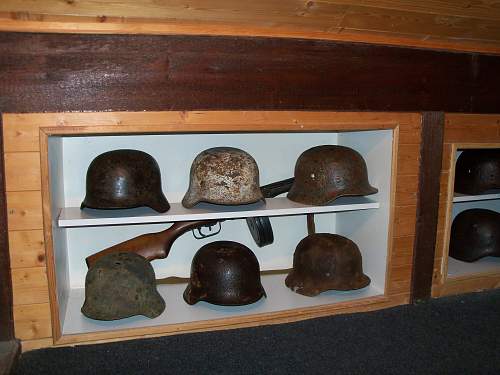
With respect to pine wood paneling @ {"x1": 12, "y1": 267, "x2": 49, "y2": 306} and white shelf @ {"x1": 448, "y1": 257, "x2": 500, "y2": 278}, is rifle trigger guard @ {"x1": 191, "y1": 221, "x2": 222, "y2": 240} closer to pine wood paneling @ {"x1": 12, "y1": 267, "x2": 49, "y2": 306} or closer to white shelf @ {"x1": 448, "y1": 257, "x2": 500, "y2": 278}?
pine wood paneling @ {"x1": 12, "y1": 267, "x2": 49, "y2": 306}

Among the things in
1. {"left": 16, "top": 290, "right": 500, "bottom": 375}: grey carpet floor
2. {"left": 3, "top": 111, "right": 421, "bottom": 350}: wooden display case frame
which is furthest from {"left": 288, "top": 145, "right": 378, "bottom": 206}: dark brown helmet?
{"left": 16, "top": 290, "right": 500, "bottom": 375}: grey carpet floor

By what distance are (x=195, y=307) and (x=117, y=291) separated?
19.5 inches

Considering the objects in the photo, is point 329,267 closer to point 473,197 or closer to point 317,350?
point 317,350

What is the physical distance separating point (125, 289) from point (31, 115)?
1.03 m

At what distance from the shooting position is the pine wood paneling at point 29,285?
6.79ft

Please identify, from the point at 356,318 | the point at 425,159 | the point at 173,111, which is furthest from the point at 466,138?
the point at 173,111

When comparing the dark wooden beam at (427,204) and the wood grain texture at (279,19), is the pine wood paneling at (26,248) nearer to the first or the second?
the wood grain texture at (279,19)

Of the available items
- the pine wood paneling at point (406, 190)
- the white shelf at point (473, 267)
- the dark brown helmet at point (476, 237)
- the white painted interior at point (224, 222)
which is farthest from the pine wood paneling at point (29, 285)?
the dark brown helmet at point (476, 237)

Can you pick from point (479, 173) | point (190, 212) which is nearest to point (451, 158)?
point (479, 173)

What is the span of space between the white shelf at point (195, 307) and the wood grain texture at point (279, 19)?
1.56 metres

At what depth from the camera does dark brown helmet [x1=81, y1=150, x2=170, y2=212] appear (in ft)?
7.77

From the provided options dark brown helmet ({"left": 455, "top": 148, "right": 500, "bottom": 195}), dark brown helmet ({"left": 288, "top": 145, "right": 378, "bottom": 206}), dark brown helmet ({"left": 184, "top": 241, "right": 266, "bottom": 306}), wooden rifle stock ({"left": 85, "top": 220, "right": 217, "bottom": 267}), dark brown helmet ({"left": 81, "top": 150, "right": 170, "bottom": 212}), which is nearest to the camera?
dark brown helmet ({"left": 81, "top": 150, "right": 170, "bottom": 212})

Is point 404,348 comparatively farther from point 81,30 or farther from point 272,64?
point 81,30

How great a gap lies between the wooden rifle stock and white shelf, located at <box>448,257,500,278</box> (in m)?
1.87
